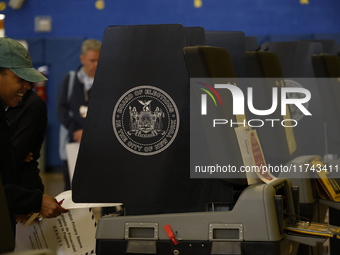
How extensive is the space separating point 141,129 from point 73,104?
3.11m

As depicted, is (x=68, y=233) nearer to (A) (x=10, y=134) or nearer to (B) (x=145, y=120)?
(A) (x=10, y=134)

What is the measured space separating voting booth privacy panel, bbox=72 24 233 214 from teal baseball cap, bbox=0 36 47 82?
281mm

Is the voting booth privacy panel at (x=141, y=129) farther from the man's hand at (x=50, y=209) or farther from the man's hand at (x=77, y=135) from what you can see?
the man's hand at (x=77, y=135)

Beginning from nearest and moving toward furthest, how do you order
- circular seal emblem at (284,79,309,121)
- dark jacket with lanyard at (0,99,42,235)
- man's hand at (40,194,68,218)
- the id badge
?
dark jacket with lanyard at (0,99,42,235), man's hand at (40,194,68,218), circular seal emblem at (284,79,309,121), the id badge

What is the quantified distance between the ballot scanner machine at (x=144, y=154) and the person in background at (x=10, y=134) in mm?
176

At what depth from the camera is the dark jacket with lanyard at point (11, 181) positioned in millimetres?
2764

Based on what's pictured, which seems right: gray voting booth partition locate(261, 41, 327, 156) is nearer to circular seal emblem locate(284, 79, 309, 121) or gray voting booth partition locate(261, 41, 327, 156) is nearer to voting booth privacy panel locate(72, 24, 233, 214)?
circular seal emblem locate(284, 79, 309, 121)

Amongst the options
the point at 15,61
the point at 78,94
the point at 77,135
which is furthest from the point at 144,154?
the point at 78,94

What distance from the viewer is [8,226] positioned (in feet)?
6.70

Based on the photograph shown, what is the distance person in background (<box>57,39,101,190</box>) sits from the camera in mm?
5723

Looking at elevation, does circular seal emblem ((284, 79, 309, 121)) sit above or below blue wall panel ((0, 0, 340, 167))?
below

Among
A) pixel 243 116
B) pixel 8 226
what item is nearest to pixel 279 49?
pixel 243 116

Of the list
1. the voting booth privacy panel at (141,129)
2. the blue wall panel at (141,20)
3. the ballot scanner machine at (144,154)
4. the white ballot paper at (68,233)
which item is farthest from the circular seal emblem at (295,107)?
the blue wall panel at (141,20)

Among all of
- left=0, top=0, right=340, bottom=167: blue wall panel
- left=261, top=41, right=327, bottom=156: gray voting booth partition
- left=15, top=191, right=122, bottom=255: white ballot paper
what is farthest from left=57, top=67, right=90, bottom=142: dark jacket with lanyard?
left=0, top=0, right=340, bottom=167: blue wall panel
